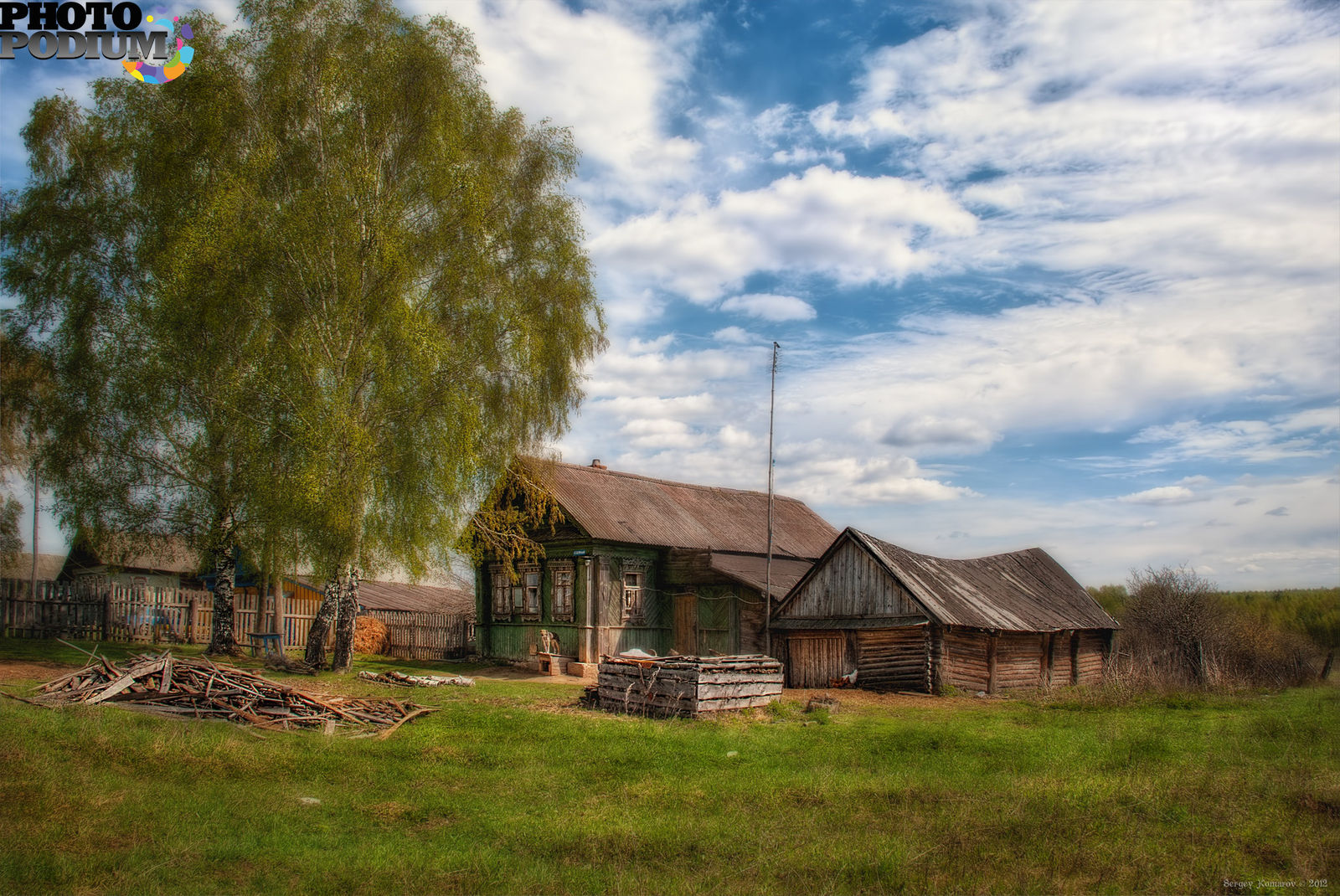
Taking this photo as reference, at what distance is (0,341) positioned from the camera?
21.7 meters

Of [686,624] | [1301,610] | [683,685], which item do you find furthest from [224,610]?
[1301,610]

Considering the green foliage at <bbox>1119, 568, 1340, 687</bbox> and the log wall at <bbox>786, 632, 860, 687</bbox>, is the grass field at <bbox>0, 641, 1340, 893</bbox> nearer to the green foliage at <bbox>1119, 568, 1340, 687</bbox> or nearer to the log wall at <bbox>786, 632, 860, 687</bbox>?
the log wall at <bbox>786, 632, 860, 687</bbox>

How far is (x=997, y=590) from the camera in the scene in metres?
26.8

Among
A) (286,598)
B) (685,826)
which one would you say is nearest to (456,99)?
(685,826)

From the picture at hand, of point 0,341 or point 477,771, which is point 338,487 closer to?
point 477,771

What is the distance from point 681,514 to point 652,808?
73.5ft

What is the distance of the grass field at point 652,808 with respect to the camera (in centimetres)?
769

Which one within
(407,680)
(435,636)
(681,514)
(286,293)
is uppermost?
(286,293)

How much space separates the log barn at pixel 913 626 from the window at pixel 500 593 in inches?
363

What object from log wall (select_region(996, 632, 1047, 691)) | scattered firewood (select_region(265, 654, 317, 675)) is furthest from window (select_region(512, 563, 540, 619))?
log wall (select_region(996, 632, 1047, 691))

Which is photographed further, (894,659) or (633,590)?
(633,590)

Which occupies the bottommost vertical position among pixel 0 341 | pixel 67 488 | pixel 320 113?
pixel 67 488

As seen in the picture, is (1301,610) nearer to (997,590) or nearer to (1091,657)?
(1091,657)

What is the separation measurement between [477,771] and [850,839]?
5644 mm
